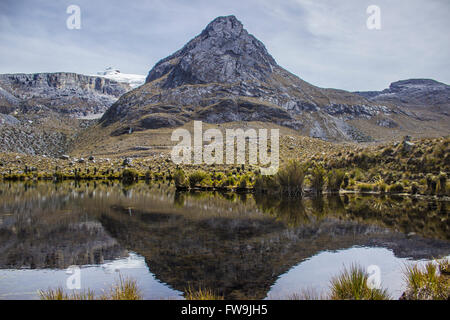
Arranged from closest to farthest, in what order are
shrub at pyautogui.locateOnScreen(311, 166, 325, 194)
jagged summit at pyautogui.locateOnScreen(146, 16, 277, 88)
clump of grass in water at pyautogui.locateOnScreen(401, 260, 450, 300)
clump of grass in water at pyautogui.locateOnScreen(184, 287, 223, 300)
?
clump of grass in water at pyautogui.locateOnScreen(401, 260, 450, 300)
clump of grass in water at pyautogui.locateOnScreen(184, 287, 223, 300)
shrub at pyautogui.locateOnScreen(311, 166, 325, 194)
jagged summit at pyautogui.locateOnScreen(146, 16, 277, 88)

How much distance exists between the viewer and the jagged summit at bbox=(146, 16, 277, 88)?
153 metres

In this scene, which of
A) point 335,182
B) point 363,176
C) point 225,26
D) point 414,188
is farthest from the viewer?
point 225,26

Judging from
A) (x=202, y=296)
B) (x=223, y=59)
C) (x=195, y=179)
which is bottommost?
(x=202, y=296)

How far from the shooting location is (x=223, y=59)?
511 feet

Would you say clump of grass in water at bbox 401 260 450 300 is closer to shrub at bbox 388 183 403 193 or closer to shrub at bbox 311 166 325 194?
shrub at bbox 388 183 403 193

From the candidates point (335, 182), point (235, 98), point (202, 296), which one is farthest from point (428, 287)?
point (235, 98)

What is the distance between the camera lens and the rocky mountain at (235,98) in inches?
5084

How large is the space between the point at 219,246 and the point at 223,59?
150m

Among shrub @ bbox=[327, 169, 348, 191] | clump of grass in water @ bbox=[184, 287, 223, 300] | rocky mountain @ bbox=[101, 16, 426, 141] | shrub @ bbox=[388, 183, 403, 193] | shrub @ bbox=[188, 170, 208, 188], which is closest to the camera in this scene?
clump of grass in water @ bbox=[184, 287, 223, 300]

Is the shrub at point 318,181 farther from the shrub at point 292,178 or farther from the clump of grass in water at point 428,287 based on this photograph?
the clump of grass in water at point 428,287

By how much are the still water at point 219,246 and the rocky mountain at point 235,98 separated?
4147 inches

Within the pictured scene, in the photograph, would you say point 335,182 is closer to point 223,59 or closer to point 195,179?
point 195,179

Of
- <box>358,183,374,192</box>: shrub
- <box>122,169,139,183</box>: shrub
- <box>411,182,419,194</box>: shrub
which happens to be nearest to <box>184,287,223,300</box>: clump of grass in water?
<box>411,182,419,194</box>: shrub

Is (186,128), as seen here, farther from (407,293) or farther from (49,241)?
(407,293)
